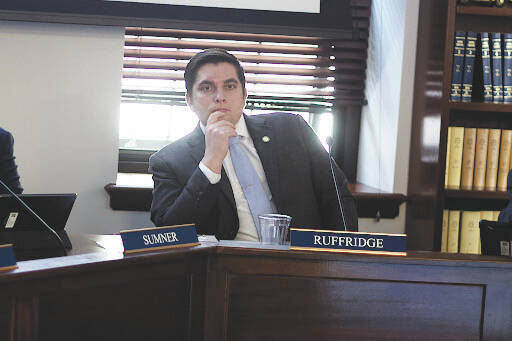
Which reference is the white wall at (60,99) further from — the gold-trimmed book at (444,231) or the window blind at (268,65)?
the gold-trimmed book at (444,231)

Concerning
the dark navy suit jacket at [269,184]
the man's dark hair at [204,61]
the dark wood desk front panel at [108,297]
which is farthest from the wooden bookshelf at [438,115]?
the dark wood desk front panel at [108,297]

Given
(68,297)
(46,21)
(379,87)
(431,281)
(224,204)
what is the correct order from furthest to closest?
(379,87) → (46,21) → (224,204) → (431,281) → (68,297)

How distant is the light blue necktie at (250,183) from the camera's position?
6.16 feet

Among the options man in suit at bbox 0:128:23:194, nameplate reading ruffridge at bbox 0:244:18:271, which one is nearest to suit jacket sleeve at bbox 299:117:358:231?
man in suit at bbox 0:128:23:194

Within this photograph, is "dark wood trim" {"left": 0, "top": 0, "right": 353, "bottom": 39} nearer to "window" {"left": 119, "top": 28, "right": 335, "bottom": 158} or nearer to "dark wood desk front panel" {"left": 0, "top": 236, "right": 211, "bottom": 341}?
"window" {"left": 119, "top": 28, "right": 335, "bottom": 158}

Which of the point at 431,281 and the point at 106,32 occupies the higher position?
the point at 106,32

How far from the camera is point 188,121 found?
2879 millimetres

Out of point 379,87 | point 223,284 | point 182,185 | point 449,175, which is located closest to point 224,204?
point 182,185

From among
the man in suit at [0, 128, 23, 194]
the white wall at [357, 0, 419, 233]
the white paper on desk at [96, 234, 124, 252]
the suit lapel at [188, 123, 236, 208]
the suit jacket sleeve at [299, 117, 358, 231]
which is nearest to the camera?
the white paper on desk at [96, 234, 124, 252]

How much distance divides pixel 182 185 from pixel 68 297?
3.31 feet

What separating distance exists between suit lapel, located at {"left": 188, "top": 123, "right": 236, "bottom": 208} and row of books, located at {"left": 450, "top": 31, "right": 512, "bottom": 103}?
1110mm

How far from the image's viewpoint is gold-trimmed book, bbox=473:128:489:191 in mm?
2408

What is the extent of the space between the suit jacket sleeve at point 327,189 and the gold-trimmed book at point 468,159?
69 centimetres

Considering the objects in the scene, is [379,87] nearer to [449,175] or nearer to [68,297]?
[449,175]
